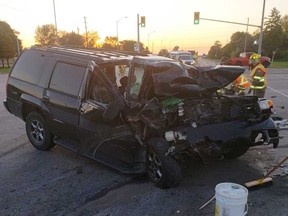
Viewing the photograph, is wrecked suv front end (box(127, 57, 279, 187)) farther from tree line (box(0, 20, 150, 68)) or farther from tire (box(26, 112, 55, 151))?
tree line (box(0, 20, 150, 68))

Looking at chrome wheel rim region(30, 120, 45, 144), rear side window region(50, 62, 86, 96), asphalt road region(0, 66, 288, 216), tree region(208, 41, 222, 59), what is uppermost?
rear side window region(50, 62, 86, 96)

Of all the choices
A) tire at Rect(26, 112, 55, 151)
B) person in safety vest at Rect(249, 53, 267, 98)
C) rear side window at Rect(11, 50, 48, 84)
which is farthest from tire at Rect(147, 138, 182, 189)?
person in safety vest at Rect(249, 53, 267, 98)

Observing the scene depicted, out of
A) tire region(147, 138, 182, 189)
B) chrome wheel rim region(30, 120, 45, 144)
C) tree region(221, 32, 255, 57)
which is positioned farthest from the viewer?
tree region(221, 32, 255, 57)

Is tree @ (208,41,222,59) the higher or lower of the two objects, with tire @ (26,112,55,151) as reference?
lower

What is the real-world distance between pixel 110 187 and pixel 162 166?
2.66 ft

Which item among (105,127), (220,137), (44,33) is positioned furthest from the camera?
(44,33)

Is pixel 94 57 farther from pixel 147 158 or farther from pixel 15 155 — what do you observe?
pixel 15 155

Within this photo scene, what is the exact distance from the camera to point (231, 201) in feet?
11.2

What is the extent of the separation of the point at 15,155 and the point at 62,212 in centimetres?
255

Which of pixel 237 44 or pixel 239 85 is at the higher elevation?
pixel 239 85

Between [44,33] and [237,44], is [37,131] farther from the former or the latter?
[237,44]

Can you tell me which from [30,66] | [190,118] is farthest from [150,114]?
[30,66]

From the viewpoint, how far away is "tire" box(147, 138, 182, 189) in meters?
4.54

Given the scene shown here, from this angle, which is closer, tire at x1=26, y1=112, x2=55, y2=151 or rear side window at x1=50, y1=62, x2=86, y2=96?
rear side window at x1=50, y1=62, x2=86, y2=96
